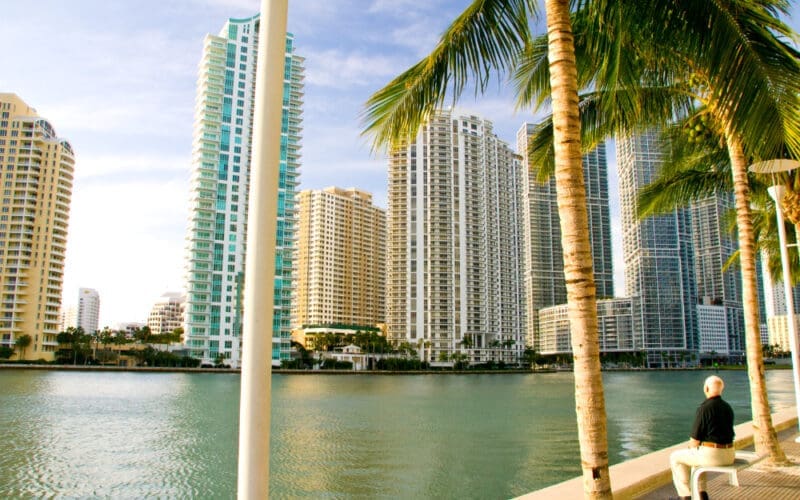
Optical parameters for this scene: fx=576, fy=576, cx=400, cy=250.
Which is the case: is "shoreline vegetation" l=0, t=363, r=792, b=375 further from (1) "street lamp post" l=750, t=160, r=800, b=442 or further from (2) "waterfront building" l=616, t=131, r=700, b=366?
(1) "street lamp post" l=750, t=160, r=800, b=442

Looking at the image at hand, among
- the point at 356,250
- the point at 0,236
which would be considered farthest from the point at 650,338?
the point at 0,236

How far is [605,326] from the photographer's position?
15862 centimetres

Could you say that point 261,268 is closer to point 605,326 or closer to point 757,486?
point 757,486

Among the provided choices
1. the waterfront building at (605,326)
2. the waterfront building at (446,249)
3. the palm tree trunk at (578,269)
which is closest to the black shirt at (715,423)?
the palm tree trunk at (578,269)

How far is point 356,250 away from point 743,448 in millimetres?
150399

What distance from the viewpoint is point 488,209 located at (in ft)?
450

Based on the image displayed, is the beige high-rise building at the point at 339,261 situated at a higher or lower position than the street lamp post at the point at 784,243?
higher

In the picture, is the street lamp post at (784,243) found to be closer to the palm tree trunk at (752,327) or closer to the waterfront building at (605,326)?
the palm tree trunk at (752,327)

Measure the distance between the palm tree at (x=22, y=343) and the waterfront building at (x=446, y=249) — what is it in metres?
67.7

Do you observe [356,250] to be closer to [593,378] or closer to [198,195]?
[198,195]

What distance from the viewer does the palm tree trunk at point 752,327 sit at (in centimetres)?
775

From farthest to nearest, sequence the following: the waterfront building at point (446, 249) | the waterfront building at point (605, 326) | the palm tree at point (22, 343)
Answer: the waterfront building at point (605, 326) < the waterfront building at point (446, 249) < the palm tree at point (22, 343)

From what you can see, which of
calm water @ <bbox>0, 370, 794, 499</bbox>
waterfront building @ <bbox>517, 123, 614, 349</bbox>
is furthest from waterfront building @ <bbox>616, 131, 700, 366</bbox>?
calm water @ <bbox>0, 370, 794, 499</bbox>

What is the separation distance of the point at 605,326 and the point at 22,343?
134748mm
